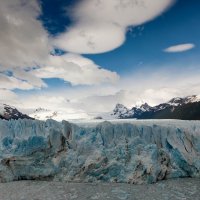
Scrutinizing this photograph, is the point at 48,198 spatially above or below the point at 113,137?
below

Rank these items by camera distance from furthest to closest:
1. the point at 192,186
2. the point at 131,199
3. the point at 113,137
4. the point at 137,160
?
the point at 113,137 → the point at 137,160 → the point at 192,186 → the point at 131,199

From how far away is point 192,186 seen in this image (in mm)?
19000

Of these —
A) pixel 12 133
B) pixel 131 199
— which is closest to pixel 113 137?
pixel 131 199

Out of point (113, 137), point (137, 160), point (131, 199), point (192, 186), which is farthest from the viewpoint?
point (113, 137)

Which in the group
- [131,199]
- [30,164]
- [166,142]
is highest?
[166,142]

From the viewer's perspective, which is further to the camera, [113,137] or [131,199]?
[113,137]

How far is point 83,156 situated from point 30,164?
3391mm

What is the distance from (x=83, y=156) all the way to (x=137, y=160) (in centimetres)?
339

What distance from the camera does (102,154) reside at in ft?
68.5

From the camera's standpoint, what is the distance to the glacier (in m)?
20.3

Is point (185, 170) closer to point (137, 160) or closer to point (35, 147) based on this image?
point (137, 160)

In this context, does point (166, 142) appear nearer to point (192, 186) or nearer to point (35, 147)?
point (192, 186)

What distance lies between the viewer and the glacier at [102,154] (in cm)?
2030

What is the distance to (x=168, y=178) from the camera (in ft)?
67.6
